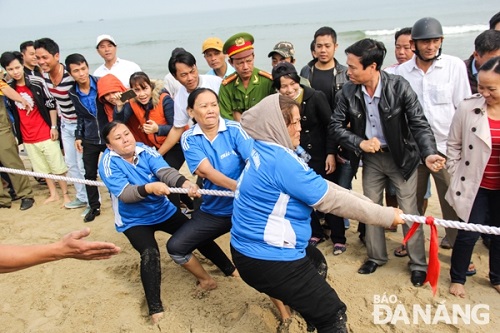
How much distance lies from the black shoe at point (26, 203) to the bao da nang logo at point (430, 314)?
5360 millimetres

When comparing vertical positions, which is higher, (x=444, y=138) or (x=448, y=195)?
(x=444, y=138)

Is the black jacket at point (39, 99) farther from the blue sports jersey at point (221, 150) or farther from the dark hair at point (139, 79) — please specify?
the blue sports jersey at point (221, 150)

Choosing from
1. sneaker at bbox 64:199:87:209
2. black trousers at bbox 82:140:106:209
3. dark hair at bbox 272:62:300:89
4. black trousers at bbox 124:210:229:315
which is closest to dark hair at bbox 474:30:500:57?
dark hair at bbox 272:62:300:89

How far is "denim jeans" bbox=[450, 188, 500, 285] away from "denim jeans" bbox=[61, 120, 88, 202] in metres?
4.88

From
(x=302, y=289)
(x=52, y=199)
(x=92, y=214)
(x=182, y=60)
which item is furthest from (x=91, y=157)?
(x=302, y=289)

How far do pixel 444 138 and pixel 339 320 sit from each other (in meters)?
2.22

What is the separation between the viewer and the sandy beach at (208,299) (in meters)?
3.27

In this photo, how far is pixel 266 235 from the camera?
8.29ft

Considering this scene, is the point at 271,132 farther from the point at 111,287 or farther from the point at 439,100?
the point at 111,287

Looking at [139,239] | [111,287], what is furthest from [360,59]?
[111,287]

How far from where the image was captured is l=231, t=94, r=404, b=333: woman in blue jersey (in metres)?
2.40

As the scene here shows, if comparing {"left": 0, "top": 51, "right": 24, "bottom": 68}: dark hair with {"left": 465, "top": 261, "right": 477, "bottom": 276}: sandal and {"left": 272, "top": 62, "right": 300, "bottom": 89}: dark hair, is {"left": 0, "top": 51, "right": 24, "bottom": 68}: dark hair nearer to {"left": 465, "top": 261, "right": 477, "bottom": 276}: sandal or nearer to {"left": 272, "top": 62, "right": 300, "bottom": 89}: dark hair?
{"left": 272, "top": 62, "right": 300, "bottom": 89}: dark hair

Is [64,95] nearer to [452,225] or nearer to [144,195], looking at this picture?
[144,195]

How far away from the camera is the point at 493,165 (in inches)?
126
